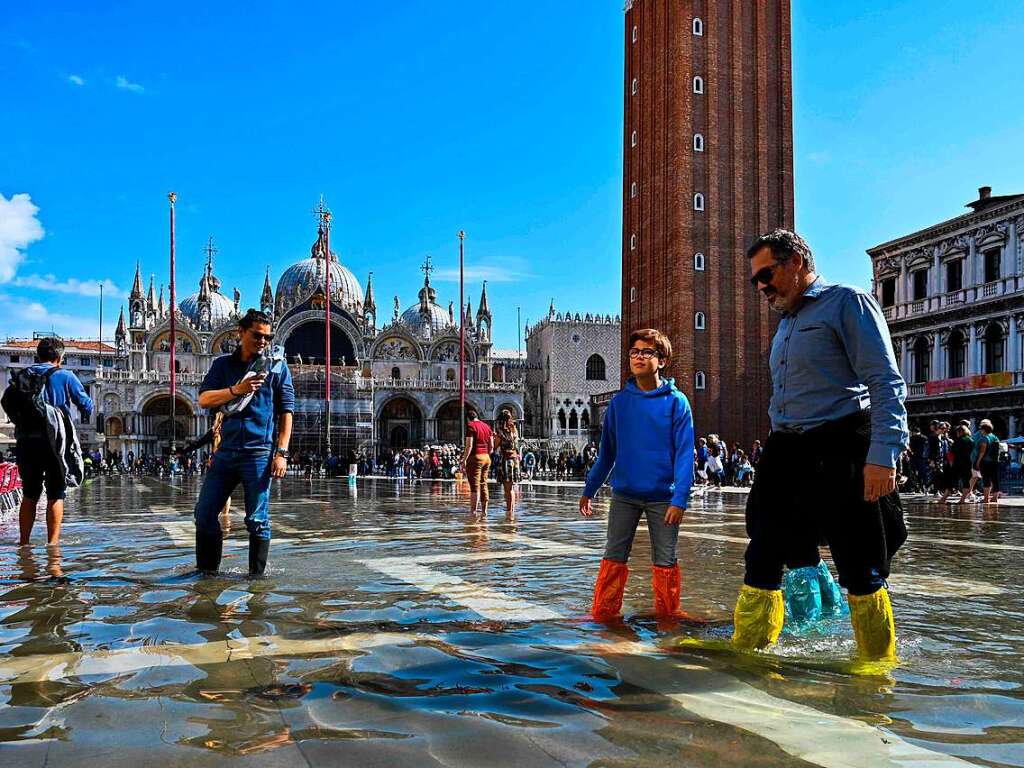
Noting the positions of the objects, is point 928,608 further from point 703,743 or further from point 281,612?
point 281,612

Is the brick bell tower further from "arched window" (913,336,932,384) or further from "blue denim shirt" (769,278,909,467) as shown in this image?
"blue denim shirt" (769,278,909,467)

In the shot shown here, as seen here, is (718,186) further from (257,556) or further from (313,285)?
(313,285)

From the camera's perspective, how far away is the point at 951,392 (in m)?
32.0

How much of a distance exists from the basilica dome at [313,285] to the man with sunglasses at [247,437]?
212 feet

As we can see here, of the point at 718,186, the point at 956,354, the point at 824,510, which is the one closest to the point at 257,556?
the point at 824,510

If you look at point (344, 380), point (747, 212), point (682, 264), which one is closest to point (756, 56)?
point (747, 212)

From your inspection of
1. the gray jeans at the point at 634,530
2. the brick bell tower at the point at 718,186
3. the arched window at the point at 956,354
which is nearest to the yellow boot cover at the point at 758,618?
the gray jeans at the point at 634,530

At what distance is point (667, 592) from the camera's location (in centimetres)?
395

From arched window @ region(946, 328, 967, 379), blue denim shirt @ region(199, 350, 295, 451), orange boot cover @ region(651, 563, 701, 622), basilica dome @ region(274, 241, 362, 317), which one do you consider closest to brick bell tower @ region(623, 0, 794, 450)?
arched window @ region(946, 328, 967, 379)

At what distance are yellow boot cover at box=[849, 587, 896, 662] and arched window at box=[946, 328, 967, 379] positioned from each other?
32.9 m

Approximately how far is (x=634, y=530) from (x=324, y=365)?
62.9 m

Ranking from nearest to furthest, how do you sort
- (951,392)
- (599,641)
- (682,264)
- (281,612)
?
(599,641) < (281,612) < (951,392) < (682,264)

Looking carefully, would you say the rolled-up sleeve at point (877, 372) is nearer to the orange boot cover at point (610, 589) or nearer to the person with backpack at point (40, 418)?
the orange boot cover at point (610, 589)

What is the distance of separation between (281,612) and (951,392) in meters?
33.0
